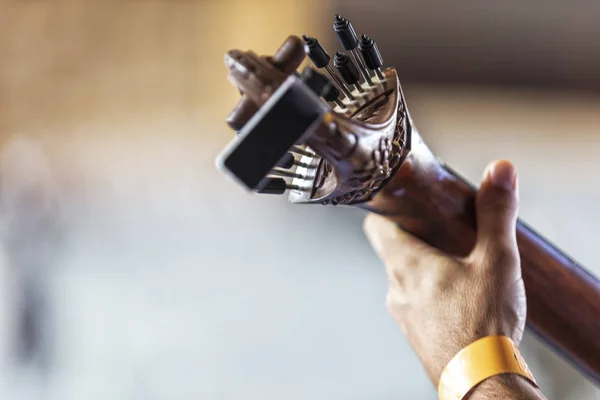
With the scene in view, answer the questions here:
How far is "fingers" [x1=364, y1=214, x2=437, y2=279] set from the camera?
64 centimetres

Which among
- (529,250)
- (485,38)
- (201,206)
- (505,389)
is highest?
(485,38)

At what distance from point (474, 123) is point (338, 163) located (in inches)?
46.9

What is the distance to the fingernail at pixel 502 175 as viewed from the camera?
623 mm

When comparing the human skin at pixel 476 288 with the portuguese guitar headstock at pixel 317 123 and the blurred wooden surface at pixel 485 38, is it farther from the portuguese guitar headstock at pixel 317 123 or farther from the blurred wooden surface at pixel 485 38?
the blurred wooden surface at pixel 485 38

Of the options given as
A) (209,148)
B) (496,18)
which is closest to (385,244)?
(209,148)

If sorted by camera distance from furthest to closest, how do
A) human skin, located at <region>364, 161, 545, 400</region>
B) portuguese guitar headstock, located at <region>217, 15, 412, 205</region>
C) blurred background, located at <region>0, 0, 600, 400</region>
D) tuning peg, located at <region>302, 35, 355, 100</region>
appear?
blurred background, located at <region>0, 0, 600, 400</region>, human skin, located at <region>364, 161, 545, 400</region>, tuning peg, located at <region>302, 35, 355, 100</region>, portuguese guitar headstock, located at <region>217, 15, 412, 205</region>

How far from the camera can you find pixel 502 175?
63 centimetres

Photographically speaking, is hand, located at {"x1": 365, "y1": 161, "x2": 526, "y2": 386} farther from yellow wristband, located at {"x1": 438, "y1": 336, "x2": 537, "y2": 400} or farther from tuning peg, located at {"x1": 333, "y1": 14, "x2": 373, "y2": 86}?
tuning peg, located at {"x1": 333, "y1": 14, "x2": 373, "y2": 86}

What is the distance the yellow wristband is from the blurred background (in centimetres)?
83

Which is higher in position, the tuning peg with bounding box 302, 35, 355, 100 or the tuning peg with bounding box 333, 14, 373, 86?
the tuning peg with bounding box 333, 14, 373, 86

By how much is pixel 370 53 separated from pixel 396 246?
0.27m

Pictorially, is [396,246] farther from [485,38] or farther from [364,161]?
[485,38]

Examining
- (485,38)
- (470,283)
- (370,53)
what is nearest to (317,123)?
(370,53)

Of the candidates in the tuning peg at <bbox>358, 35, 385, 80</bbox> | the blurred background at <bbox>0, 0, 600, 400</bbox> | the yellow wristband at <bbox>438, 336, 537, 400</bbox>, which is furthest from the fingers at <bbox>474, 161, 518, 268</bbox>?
the blurred background at <bbox>0, 0, 600, 400</bbox>
